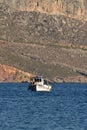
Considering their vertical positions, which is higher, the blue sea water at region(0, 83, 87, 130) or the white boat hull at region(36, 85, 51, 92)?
the blue sea water at region(0, 83, 87, 130)

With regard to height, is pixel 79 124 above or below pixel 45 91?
above

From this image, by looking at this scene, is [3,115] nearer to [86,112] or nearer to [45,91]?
[86,112]

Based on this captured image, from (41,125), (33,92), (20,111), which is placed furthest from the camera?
(33,92)

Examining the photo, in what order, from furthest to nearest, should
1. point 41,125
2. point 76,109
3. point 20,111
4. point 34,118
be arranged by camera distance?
point 76,109, point 20,111, point 34,118, point 41,125

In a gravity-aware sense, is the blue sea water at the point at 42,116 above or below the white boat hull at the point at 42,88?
above

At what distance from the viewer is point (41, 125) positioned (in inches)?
3433

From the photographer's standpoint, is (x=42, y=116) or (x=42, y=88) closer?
(x=42, y=116)

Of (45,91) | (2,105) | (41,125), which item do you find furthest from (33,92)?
(41,125)

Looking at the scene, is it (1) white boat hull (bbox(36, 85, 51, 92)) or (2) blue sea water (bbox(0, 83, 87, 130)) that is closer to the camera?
(2) blue sea water (bbox(0, 83, 87, 130))

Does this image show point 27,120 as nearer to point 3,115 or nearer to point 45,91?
point 3,115

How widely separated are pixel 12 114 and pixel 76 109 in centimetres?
1482

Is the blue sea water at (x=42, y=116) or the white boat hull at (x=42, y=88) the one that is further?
the white boat hull at (x=42, y=88)

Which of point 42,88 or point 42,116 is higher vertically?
point 42,116

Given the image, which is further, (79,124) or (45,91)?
(45,91)
